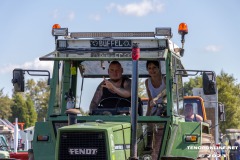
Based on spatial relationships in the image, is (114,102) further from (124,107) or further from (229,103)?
(229,103)

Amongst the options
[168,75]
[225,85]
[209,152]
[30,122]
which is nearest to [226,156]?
[209,152]

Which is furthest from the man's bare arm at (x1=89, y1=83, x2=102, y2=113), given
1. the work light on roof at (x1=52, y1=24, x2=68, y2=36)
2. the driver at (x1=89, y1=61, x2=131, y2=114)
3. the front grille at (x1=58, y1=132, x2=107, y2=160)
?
the front grille at (x1=58, y1=132, x2=107, y2=160)

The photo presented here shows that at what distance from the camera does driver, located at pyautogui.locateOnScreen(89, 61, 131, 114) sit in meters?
10.8

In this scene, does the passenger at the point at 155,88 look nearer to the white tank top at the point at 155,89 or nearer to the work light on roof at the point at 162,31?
the white tank top at the point at 155,89

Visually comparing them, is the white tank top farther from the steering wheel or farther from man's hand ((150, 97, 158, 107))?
the steering wheel

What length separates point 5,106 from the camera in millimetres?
61844

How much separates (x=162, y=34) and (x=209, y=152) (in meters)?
2.51

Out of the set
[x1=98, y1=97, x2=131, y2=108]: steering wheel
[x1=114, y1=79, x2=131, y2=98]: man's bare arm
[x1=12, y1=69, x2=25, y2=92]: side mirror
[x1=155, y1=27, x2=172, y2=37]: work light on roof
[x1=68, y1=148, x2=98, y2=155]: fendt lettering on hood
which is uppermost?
[x1=155, y1=27, x2=172, y2=37]: work light on roof

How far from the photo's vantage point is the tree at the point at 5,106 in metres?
61.4

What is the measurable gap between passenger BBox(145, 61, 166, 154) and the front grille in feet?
4.52

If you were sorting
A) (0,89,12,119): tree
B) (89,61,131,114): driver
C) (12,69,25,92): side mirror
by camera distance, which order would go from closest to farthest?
(12,69,25,92): side mirror → (89,61,131,114): driver → (0,89,12,119): tree

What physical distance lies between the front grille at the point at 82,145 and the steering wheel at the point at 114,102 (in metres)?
1.59

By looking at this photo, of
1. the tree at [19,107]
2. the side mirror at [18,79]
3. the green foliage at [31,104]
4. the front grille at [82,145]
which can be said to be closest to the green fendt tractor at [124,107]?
the side mirror at [18,79]

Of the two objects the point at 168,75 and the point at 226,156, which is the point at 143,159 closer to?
the point at 168,75
